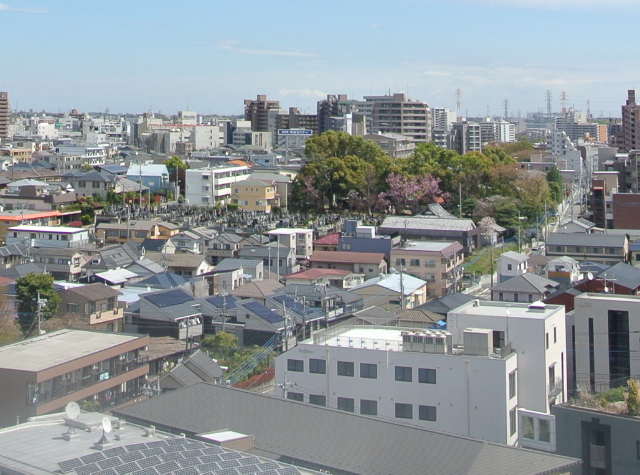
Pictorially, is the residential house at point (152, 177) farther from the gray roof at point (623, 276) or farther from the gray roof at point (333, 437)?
the gray roof at point (333, 437)

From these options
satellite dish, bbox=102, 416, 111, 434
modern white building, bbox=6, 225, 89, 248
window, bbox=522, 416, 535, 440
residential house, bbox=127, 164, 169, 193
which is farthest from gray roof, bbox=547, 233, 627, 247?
residential house, bbox=127, 164, 169, 193

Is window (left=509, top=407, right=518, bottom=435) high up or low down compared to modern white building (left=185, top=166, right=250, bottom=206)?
down

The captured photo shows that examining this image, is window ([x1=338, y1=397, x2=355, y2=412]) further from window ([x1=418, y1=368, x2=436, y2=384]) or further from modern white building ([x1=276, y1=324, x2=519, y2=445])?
window ([x1=418, y1=368, x2=436, y2=384])

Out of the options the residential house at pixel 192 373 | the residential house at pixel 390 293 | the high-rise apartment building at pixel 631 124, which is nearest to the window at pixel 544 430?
the residential house at pixel 192 373

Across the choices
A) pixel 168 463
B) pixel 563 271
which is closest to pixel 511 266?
pixel 563 271

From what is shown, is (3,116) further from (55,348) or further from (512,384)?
(512,384)

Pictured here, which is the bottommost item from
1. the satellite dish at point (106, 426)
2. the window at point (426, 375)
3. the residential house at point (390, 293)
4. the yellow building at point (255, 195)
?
the residential house at point (390, 293)

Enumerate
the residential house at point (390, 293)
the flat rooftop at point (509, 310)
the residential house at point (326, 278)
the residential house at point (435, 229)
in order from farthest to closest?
the residential house at point (435, 229) < the residential house at point (326, 278) < the residential house at point (390, 293) < the flat rooftop at point (509, 310)
